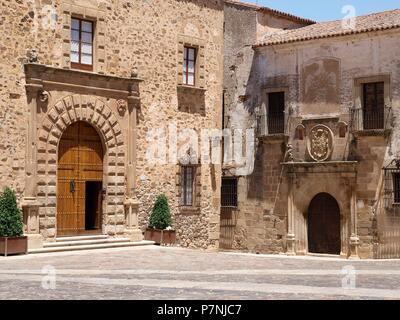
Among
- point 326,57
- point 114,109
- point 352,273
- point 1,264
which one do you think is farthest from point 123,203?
point 326,57

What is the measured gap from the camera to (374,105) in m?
23.6

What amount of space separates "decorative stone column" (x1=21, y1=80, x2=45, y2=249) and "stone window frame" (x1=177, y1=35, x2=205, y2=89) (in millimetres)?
4869

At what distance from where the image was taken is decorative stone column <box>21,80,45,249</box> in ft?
54.5

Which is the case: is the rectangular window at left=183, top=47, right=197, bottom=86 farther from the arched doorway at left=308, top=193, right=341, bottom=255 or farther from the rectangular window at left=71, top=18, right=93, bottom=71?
the arched doorway at left=308, top=193, right=341, bottom=255

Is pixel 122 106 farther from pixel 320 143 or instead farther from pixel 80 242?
pixel 320 143

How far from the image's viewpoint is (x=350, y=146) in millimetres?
23969

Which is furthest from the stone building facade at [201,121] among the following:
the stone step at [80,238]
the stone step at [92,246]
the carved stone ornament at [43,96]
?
the stone step at [92,246]

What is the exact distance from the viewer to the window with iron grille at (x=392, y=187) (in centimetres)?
2292

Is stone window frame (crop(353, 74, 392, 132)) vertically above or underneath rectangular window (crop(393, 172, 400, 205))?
above

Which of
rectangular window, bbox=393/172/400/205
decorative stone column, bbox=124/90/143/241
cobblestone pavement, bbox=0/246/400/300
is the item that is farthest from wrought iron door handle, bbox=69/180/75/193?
rectangular window, bbox=393/172/400/205

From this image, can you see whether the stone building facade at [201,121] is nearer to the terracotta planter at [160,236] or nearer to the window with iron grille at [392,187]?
the window with iron grille at [392,187]

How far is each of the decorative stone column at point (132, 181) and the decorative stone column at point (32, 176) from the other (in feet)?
9.38

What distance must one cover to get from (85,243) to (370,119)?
35.6ft
